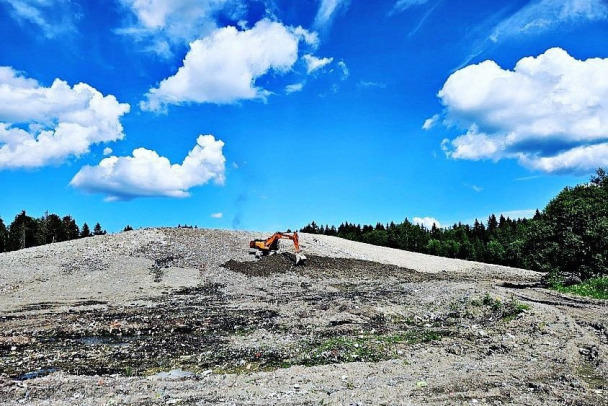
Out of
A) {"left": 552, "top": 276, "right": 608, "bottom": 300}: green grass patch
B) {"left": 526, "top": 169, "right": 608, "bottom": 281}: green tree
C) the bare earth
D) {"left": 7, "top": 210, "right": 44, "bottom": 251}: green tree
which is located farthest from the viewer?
{"left": 7, "top": 210, "right": 44, "bottom": 251}: green tree

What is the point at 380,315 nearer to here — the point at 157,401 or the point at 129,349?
the point at 129,349

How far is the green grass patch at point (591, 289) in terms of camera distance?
766 inches

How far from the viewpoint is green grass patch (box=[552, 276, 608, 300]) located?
19.5m

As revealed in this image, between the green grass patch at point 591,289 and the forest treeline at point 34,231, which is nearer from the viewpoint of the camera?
the green grass patch at point 591,289

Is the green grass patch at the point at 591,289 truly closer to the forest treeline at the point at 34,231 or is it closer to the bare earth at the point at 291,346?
the bare earth at the point at 291,346

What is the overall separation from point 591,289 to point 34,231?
9327cm

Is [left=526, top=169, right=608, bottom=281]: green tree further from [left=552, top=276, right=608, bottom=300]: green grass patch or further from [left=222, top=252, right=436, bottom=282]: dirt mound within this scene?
[left=222, top=252, right=436, bottom=282]: dirt mound

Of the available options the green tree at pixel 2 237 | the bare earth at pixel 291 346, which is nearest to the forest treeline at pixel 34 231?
the green tree at pixel 2 237

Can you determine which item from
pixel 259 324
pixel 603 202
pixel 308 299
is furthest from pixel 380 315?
pixel 603 202

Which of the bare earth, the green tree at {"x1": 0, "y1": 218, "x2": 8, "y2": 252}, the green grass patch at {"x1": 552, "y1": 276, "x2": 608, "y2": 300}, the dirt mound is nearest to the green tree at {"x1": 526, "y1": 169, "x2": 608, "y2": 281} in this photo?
the green grass patch at {"x1": 552, "y1": 276, "x2": 608, "y2": 300}

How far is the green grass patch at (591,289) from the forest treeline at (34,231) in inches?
3271

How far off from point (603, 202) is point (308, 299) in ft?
62.4

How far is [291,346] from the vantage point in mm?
11375

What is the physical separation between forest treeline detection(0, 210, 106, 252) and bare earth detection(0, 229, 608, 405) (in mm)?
62436
